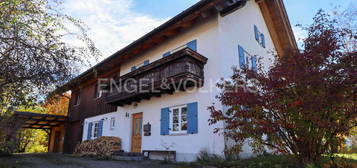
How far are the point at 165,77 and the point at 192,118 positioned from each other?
183cm

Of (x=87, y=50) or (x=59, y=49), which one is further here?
(x=87, y=50)

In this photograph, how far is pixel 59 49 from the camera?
193 inches

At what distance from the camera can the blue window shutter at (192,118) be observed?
26.3 feet

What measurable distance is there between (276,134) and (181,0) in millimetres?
7006

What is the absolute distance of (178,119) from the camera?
882 cm

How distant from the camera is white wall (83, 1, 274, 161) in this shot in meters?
7.84

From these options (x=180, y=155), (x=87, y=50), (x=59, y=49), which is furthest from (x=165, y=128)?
(x=59, y=49)

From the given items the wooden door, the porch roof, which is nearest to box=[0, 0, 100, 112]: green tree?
the porch roof

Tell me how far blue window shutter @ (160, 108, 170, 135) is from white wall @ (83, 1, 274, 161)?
0.68 feet

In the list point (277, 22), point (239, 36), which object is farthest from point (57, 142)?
point (277, 22)

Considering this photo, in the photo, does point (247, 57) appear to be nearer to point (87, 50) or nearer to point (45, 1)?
point (87, 50)

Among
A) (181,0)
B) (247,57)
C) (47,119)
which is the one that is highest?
(181,0)

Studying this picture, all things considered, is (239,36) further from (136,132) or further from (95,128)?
(95,128)

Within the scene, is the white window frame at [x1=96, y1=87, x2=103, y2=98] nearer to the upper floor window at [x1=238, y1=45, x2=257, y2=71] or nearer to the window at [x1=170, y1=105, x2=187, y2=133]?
the window at [x1=170, y1=105, x2=187, y2=133]
